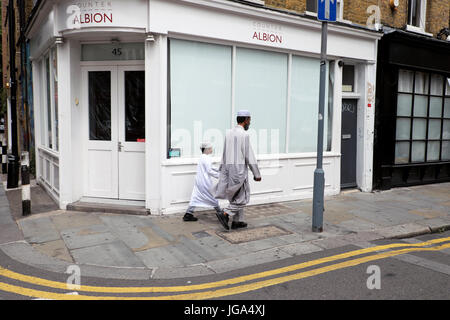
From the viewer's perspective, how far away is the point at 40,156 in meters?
10.6

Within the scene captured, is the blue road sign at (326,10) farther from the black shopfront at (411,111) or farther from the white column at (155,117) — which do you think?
the black shopfront at (411,111)

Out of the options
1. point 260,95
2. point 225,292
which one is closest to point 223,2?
point 260,95

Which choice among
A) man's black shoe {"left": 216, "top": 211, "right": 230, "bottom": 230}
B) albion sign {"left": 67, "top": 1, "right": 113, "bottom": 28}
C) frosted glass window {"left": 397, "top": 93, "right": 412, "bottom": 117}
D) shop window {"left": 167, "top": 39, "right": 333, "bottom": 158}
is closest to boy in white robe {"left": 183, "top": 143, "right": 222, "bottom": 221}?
man's black shoe {"left": 216, "top": 211, "right": 230, "bottom": 230}

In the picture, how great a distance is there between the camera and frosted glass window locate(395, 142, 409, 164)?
1104 centimetres

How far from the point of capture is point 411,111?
36.9 ft

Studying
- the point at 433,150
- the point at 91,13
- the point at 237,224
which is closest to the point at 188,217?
the point at 237,224

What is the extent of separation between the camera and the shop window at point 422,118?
36.2ft

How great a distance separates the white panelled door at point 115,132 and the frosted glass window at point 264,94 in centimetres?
212

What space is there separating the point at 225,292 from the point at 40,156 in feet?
26.8

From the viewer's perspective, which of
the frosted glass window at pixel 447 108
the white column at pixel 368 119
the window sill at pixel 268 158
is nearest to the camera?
the window sill at pixel 268 158

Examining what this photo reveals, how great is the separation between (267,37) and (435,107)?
259 inches

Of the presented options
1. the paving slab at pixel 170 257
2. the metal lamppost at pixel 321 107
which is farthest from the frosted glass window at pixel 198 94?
the paving slab at pixel 170 257

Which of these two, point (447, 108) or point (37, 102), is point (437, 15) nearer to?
point (447, 108)
